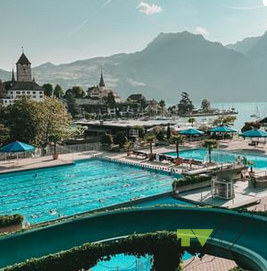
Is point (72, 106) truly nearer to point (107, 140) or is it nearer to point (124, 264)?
point (107, 140)

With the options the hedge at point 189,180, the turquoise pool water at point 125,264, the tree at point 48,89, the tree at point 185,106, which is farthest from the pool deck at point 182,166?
the tree at point 185,106

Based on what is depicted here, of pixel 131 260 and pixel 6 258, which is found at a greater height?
pixel 6 258

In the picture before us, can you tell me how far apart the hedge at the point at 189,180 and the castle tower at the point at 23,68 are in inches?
3871

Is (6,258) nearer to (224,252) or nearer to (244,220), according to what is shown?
(224,252)

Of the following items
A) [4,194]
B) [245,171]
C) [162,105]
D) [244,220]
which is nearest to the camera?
[244,220]

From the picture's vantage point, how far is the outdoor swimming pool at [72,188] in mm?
16672

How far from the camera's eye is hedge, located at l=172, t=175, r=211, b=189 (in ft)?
55.6

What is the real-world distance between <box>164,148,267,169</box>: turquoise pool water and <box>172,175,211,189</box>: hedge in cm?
620

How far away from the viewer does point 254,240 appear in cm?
702

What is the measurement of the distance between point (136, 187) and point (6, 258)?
1331 cm

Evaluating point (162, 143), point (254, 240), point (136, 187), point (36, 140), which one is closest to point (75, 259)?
point (254, 240)

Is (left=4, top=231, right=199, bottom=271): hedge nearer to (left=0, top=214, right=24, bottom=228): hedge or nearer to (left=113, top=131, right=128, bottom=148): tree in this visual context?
(left=0, top=214, right=24, bottom=228): hedge

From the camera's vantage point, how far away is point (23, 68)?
107250 mm

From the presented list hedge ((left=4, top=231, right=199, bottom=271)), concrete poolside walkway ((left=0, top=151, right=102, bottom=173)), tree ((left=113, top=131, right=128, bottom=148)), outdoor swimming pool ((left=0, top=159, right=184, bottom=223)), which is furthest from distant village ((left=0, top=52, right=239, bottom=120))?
hedge ((left=4, top=231, right=199, bottom=271))
